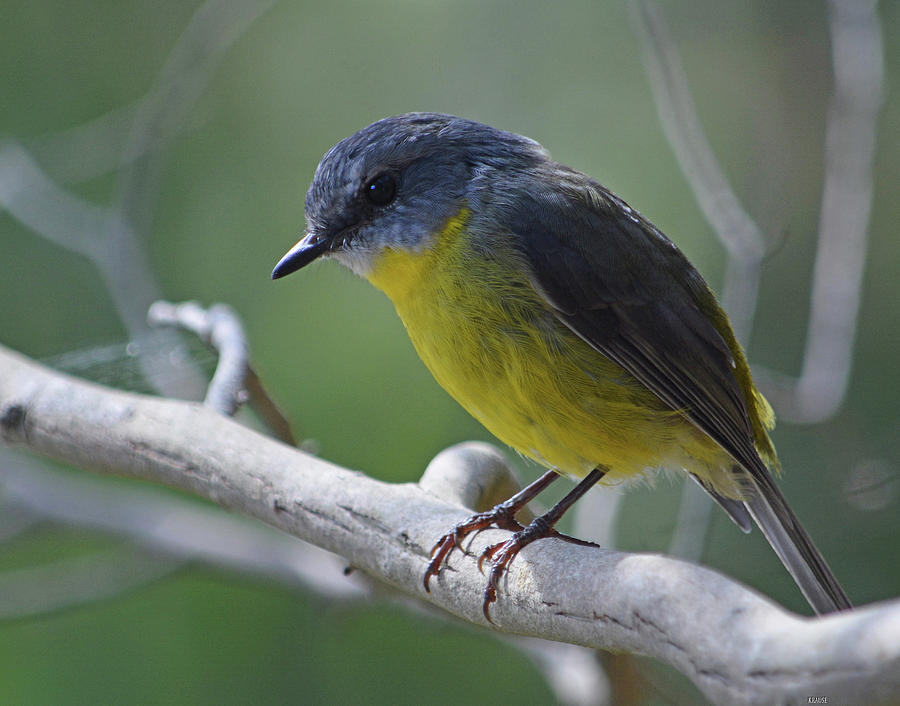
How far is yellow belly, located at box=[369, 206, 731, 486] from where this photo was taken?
2328 millimetres

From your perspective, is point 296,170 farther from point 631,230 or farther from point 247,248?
point 631,230

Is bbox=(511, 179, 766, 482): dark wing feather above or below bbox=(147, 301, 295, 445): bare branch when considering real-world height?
above

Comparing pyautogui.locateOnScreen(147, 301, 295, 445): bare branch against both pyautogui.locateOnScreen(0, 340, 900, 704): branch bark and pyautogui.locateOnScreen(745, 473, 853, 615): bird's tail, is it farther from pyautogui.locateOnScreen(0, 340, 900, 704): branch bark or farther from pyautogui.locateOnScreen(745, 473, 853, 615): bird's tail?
pyautogui.locateOnScreen(745, 473, 853, 615): bird's tail

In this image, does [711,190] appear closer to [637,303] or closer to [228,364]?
[637,303]

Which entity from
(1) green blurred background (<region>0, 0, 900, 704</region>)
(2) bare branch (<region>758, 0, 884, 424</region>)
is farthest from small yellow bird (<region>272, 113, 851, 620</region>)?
(1) green blurred background (<region>0, 0, 900, 704</region>)

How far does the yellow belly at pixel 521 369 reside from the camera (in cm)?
233

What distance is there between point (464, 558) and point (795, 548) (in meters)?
0.92

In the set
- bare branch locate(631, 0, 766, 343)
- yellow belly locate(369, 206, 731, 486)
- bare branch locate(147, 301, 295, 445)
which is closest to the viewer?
yellow belly locate(369, 206, 731, 486)

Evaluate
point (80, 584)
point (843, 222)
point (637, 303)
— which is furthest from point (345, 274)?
point (843, 222)

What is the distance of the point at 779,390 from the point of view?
3.96m

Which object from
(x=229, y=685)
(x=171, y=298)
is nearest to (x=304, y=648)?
(x=229, y=685)

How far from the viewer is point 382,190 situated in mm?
2656

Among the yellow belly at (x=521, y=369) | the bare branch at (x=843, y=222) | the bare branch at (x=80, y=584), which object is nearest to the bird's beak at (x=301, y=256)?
the yellow belly at (x=521, y=369)

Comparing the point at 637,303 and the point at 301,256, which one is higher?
the point at 301,256
